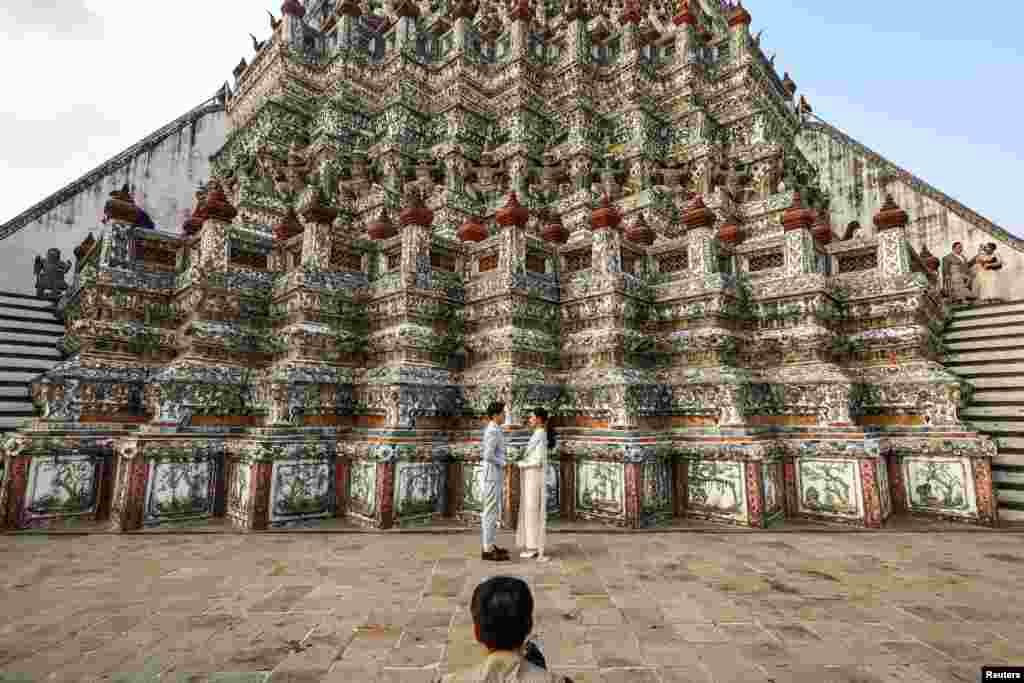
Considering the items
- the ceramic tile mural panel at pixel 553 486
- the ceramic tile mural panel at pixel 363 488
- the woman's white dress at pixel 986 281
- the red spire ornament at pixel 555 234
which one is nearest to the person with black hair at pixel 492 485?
the ceramic tile mural panel at pixel 553 486

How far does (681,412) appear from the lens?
30.6 ft

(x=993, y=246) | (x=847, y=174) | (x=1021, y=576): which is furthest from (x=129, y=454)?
(x=847, y=174)

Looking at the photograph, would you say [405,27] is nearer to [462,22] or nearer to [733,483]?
[462,22]

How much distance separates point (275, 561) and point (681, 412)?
6564mm

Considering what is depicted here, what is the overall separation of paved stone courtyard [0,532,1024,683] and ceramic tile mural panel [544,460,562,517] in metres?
1.42

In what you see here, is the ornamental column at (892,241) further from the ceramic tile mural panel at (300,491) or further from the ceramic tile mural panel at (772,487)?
the ceramic tile mural panel at (300,491)

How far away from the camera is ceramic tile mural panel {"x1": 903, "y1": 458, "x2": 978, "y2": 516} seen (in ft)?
27.7

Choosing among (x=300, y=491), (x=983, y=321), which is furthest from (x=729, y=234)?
(x=300, y=491)

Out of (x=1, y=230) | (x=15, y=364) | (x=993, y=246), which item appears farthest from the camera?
(x=993, y=246)

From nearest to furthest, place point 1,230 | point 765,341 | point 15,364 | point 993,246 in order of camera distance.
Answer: point 765,341 < point 15,364 < point 1,230 < point 993,246

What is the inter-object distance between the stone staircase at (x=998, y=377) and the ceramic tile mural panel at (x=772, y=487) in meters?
3.40

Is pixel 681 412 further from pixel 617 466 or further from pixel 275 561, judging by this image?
pixel 275 561

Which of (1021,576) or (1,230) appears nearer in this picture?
(1021,576)

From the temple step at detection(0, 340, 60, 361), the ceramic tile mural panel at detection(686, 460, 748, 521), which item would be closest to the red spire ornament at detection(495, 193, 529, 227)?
the ceramic tile mural panel at detection(686, 460, 748, 521)
